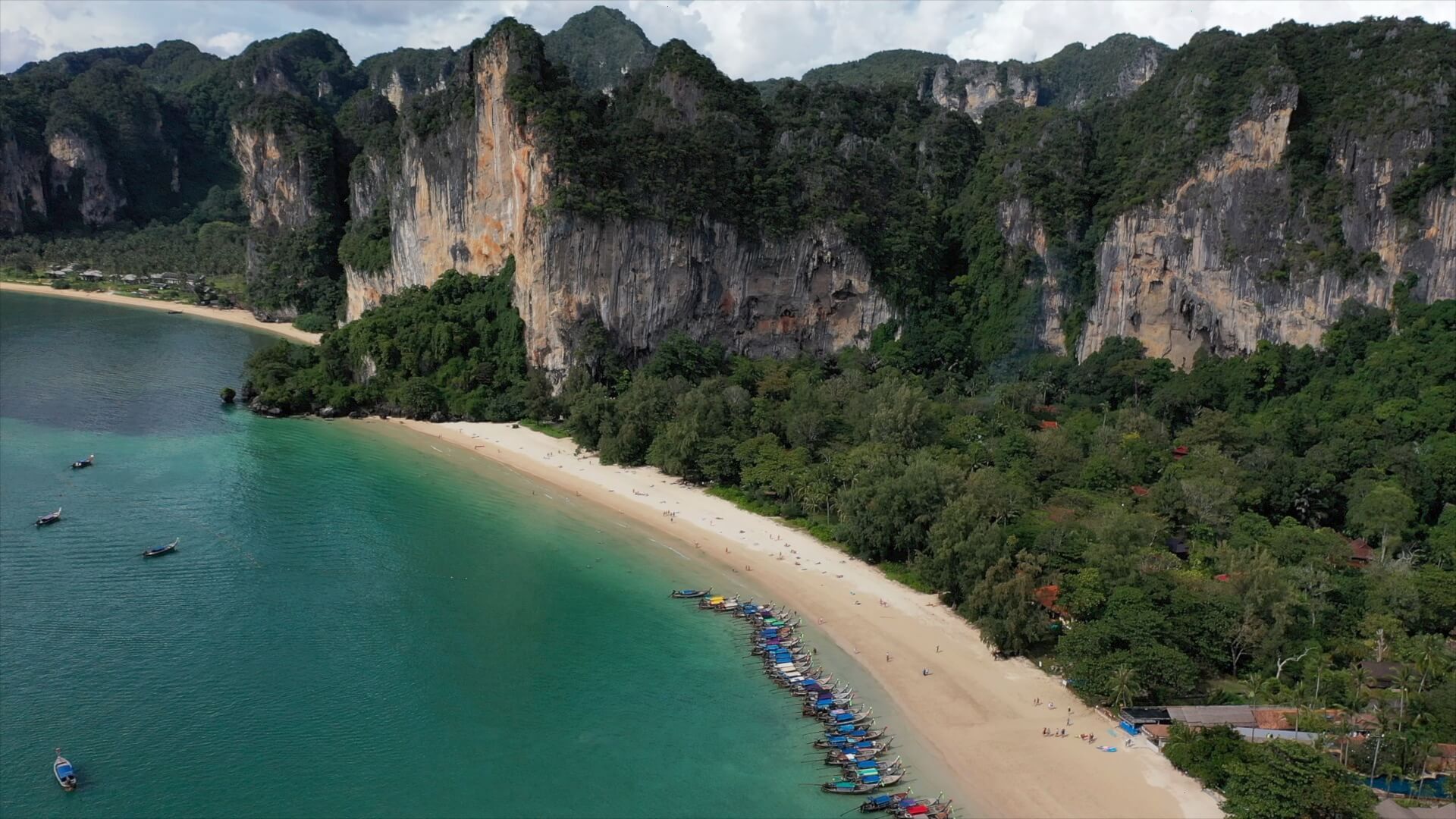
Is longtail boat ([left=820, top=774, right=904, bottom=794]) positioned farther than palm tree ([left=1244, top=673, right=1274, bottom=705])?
No

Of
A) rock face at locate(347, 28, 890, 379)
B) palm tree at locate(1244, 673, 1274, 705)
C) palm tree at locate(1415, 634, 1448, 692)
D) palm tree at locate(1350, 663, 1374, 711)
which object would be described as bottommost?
palm tree at locate(1244, 673, 1274, 705)

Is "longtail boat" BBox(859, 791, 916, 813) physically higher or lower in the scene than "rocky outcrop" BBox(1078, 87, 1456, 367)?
lower

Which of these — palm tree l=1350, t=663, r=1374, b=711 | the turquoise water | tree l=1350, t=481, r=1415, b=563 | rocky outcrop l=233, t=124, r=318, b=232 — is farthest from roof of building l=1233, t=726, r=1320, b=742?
rocky outcrop l=233, t=124, r=318, b=232

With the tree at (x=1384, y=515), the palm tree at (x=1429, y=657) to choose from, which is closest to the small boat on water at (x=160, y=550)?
the palm tree at (x=1429, y=657)

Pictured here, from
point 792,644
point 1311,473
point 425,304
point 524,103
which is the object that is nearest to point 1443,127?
point 1311,473

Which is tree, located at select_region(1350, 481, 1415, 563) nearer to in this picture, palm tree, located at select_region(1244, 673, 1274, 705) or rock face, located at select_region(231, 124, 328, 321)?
palm tree, located at select_region(1244, 673, 1274, 705)

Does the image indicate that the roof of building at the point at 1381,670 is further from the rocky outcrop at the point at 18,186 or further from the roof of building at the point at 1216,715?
the rocky outcrop at the point at 18,186

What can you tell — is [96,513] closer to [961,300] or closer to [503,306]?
[503,306]
